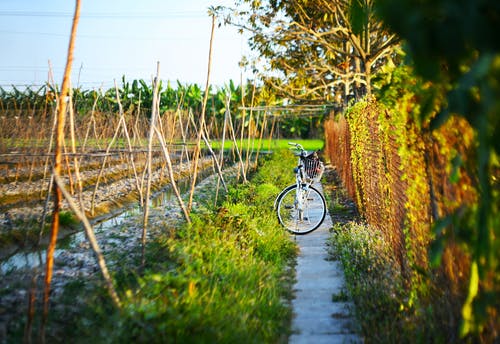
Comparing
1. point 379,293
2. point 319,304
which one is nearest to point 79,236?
point 319,304

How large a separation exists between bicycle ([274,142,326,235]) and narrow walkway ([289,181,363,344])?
880 millimetres

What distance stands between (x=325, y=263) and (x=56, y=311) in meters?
2.83

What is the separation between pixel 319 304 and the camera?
4.61 metres

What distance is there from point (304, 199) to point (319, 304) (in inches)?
124

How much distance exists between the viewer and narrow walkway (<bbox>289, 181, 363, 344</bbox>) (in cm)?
390

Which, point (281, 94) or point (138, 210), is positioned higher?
point (281, 94)

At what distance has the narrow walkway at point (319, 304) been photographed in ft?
12.8

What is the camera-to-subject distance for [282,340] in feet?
12.5

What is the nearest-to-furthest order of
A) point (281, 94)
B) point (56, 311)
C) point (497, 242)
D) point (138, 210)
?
point (497, 242), point (56, 311), point (138, 210), point (281, 94)

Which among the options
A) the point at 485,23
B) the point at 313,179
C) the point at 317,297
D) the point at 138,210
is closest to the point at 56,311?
the point at 317,297

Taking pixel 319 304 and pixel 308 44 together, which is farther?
pixel 308 44

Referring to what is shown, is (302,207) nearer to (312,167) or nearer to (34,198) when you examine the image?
(312,167)

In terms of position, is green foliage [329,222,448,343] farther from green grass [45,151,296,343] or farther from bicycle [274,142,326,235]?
bicycle [274,142,326,235]

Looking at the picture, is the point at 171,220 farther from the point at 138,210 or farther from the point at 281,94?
the point at 281,94
